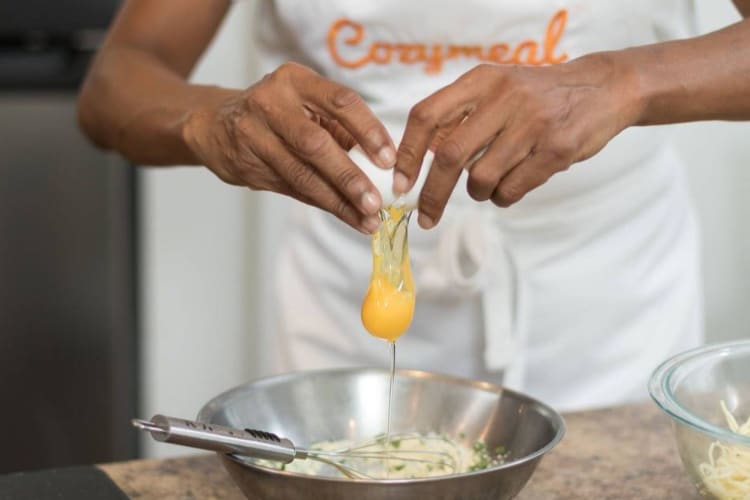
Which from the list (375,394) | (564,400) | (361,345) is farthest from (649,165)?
(375,394)

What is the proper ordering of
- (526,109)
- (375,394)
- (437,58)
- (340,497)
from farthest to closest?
1. (437,58)
2. (375,394)
3. (526,109)
4. (340,497)

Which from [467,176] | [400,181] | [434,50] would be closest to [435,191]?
[400,181]

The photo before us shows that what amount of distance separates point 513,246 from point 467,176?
0.28m

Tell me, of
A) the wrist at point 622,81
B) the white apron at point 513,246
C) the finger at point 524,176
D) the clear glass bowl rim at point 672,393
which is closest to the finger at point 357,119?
the finger at point 524,176

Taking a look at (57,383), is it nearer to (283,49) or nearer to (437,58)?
(283,49)

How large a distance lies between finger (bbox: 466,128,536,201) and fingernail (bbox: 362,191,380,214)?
9 centimetres

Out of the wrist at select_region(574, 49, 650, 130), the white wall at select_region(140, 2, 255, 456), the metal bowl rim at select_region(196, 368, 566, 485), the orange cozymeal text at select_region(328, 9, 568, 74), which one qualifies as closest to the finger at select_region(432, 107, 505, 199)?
the wrist at select_region(574, 49, 650, 130)

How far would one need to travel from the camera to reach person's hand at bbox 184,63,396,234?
44.4 inches

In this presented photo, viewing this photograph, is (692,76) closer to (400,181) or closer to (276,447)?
(400,181)

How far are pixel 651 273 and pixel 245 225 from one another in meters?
1.06

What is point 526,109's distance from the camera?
1.13m

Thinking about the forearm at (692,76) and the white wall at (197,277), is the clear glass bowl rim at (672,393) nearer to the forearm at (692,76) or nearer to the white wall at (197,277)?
the forearm at (692,76)

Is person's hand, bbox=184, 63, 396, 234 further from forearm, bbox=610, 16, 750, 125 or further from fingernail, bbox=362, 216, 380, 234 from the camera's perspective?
forearm, bbox=610, 16, 750, 125

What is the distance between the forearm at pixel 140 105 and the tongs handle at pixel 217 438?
1.35ft
